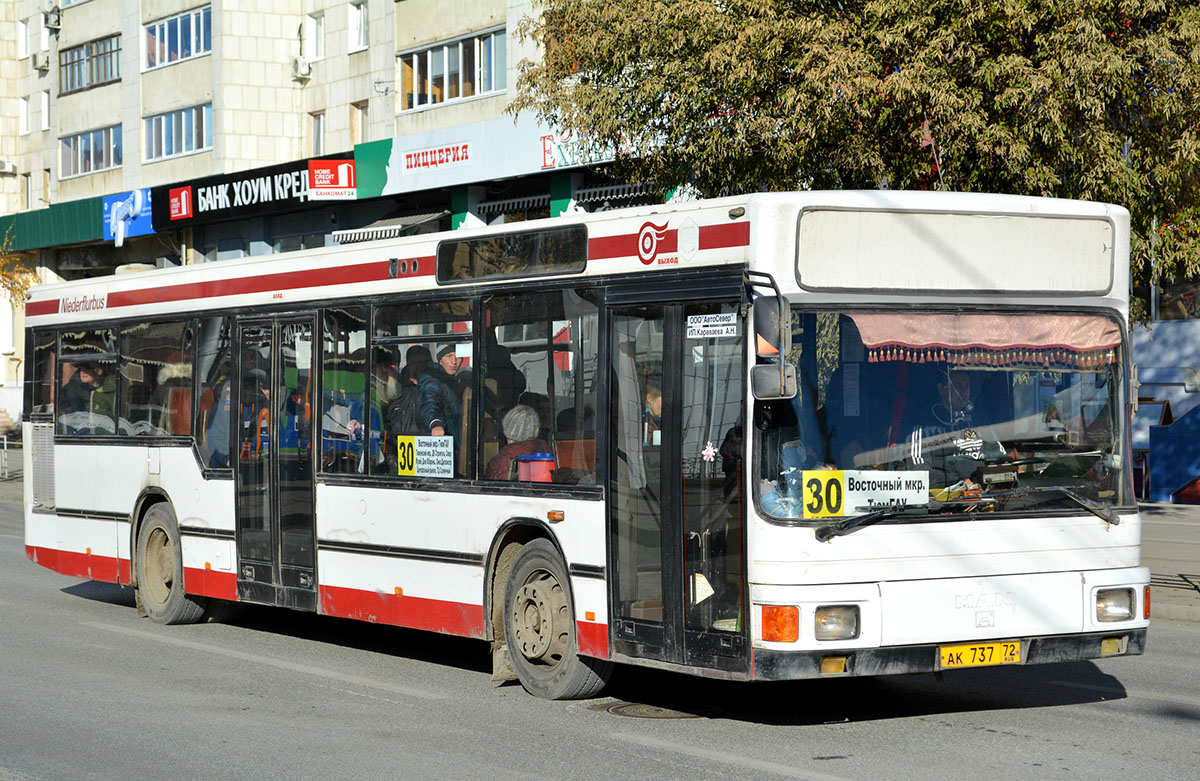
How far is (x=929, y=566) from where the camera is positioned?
316 inches

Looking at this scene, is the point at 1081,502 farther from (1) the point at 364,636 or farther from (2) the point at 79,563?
(2) the point at 79,563

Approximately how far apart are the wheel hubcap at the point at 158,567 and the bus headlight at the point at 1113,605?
26.2ft

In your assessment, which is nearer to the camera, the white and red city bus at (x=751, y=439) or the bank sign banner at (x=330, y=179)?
the white and red city bus at (x=751, y=439)

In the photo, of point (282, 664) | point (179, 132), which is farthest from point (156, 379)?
point (179, 132)

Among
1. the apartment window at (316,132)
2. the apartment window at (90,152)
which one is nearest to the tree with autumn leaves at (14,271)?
the apartment window at (90,152)

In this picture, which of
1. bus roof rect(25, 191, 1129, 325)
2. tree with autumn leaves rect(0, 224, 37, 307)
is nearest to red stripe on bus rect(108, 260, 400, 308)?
bus roof rect(25, 191, 1129, 325)

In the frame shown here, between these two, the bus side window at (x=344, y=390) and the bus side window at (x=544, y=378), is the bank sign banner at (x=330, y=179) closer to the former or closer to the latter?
the bus side window at (x=344, y=390)

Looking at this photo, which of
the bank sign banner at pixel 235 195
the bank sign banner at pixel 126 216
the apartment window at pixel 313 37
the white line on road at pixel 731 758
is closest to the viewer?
the white line on road at pixel 731 758

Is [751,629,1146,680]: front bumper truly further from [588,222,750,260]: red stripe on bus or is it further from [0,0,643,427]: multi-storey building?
[0,0,643,427]: multi-storey building

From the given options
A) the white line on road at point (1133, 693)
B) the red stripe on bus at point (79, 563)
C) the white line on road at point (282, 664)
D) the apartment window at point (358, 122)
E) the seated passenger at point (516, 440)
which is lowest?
the white line on road at point (282, 664)

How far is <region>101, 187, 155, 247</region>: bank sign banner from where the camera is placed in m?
42.2

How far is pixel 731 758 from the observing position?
7.71m

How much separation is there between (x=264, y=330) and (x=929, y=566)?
6.14m

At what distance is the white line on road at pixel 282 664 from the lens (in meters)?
9.93
